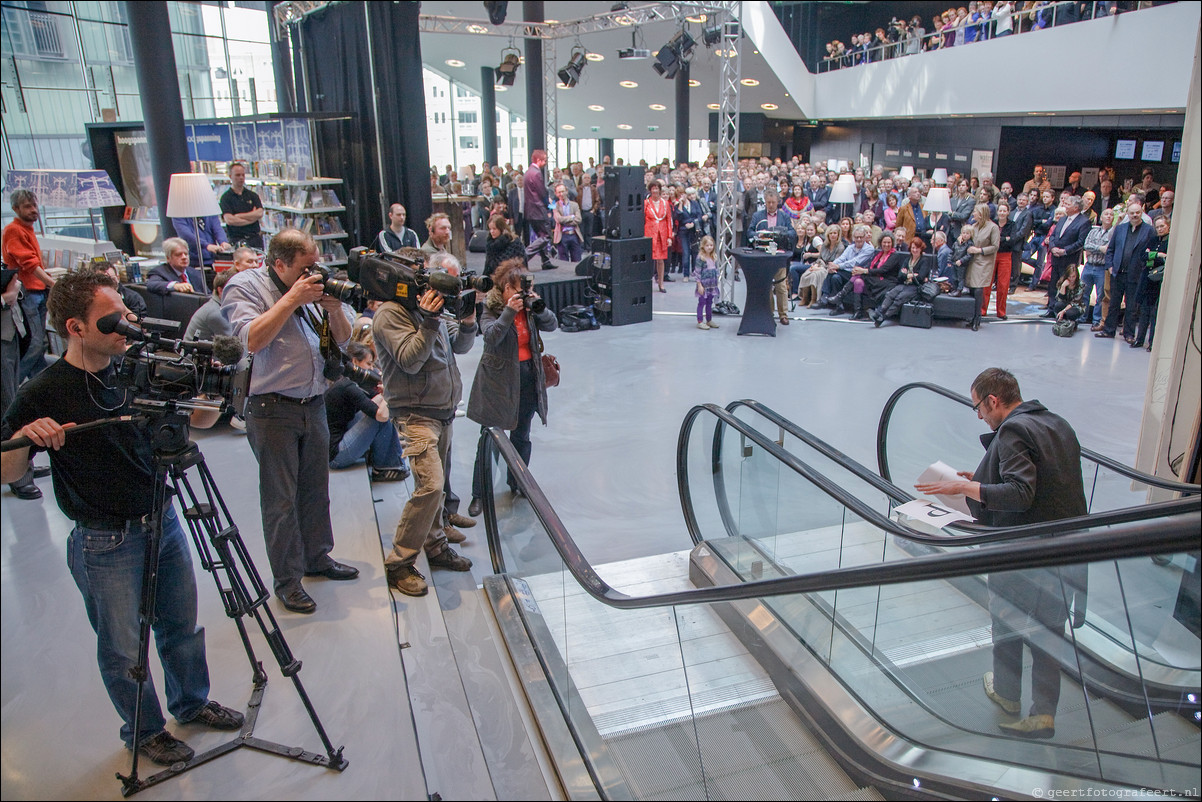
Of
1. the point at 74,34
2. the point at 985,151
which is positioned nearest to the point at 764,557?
the point at 985,151

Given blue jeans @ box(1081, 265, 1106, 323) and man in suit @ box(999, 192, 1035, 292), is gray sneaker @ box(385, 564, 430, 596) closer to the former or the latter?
blue jeans @ box(1081, 265, 1106, 323)

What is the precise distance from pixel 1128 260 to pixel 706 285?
4607 millimetres

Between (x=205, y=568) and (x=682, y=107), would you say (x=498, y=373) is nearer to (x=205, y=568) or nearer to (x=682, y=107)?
(x=205, y=568)

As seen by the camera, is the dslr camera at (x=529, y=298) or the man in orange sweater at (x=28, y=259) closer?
the dslr camera at (x=529, y=298)

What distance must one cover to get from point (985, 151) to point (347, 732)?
16.6 m

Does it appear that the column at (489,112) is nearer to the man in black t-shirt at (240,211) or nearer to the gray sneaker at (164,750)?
the man in black t-shirt at (240,211)

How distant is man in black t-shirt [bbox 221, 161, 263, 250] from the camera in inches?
354

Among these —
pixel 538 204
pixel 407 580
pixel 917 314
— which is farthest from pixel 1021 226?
pixel 407 580

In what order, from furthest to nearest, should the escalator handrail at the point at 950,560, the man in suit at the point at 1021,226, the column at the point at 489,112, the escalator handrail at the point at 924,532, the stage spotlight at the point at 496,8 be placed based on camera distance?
the column at the point at 489,112 → the stage spotlight at the point at 496,8 → the man in suit at the point at 1021,226 → the escalator handrail at the point at 924,532 → the escalator handrail at the point at 950,560

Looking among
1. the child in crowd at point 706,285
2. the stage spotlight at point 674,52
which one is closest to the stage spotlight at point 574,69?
the stage spotlight at point 674,52

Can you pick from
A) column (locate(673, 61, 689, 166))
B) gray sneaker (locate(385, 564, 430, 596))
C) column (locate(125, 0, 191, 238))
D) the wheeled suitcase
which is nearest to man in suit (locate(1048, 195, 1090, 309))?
the wheeled suitcase

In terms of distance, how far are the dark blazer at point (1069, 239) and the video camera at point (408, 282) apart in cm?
914

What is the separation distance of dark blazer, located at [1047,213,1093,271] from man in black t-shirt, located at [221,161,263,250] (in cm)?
968

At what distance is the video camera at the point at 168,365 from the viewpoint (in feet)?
7.94
